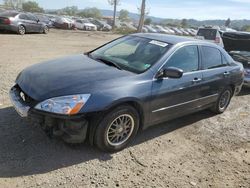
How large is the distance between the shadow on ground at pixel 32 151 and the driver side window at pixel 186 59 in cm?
127

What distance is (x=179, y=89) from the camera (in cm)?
449

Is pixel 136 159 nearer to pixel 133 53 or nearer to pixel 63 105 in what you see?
pixel 63 105

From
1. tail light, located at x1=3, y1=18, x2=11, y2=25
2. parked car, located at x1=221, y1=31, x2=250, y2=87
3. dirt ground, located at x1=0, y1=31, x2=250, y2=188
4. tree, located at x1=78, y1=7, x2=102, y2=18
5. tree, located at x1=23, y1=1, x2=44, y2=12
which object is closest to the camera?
dirt ground, located at x1=0, y1=31, x2=250, y2=188

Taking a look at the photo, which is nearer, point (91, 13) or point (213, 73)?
point (213, 73)

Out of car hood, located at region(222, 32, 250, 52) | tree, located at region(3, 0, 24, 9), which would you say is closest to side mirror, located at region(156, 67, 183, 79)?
car hood, located at region(222, 32, 250, 52)

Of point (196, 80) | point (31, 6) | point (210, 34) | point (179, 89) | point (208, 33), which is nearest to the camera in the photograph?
point (179, 89)

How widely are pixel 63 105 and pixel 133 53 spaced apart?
1.78 metres

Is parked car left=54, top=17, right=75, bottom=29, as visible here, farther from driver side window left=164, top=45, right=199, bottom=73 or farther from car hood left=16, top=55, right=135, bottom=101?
driver side window left=164, top=45, right=199, bottom=73

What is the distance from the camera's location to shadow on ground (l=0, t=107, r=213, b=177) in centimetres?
342

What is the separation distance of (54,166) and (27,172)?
335 millimetres

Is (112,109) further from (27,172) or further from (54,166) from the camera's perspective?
(27,172)

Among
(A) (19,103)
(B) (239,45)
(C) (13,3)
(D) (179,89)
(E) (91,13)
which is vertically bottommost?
(E) (91,13)

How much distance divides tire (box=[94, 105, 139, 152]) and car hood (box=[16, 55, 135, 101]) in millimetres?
416

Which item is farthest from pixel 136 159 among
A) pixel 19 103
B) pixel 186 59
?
pixel 186 59
